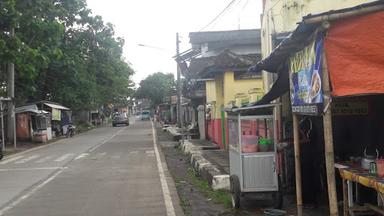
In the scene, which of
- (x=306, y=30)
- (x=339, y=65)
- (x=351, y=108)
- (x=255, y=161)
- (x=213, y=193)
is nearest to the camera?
(x=339, y=65)

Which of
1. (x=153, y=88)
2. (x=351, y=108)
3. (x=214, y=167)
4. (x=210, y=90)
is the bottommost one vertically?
(x=214, y=167)

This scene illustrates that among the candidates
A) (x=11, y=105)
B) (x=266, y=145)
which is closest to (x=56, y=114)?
(x=11, y=105)

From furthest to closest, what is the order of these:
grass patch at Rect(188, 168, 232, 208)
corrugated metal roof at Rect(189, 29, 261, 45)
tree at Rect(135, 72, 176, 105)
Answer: tree at Rect(135, 72, 176, 105)
corrugated metal roof at Rect(189, 29, 261, 45)
grass patch at Rect(188, 168, 232, 208)

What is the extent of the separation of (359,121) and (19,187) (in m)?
9.20

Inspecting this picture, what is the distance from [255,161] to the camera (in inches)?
408

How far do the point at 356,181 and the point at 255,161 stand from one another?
3.20 meters

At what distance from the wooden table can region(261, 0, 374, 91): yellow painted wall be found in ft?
21.5

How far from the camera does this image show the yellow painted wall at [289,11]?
1452 cm

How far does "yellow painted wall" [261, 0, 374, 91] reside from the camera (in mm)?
14523

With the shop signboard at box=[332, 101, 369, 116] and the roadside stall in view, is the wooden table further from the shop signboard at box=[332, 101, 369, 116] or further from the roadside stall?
the shop signboard at box=[332, 101, 369, 116]

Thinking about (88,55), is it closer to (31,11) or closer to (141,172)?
(31,11)

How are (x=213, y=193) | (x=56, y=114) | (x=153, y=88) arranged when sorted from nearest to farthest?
(x=213, y=193), (x=56, y=114), (x=153, y=88)

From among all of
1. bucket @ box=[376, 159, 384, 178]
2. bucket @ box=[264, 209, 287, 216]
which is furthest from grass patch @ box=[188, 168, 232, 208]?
bucket @ box=[376, 159, 384, 178]

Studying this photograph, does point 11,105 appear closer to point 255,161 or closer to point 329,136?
point 255,161
